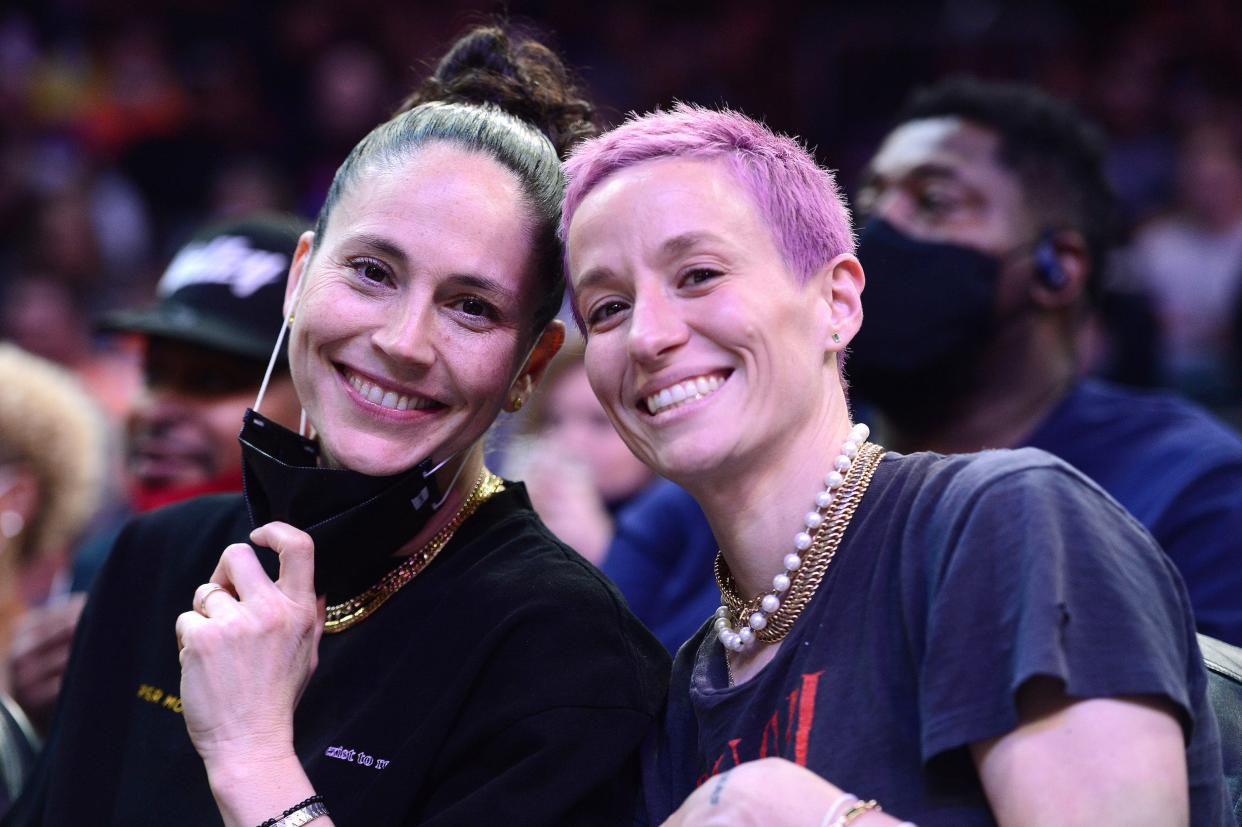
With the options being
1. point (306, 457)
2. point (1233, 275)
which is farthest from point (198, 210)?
point (306, 457)

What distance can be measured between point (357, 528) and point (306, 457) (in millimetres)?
193

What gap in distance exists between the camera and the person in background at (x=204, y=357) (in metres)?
3.18

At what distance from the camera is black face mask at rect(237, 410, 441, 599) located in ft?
6.62

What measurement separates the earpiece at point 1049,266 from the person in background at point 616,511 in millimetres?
979

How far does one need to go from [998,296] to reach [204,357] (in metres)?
1.80

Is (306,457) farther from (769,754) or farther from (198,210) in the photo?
(198,210)

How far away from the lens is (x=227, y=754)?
1.83 m

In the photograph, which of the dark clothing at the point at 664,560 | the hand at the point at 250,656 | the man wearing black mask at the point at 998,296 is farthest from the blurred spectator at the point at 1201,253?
the hand at the point at 250,656

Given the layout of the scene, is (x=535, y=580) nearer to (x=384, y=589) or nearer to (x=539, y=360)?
(x=384, y=589)

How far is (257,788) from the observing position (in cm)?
179

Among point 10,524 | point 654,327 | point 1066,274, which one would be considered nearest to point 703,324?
point 654,327

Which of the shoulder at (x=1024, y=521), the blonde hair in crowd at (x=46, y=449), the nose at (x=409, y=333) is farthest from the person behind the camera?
the blonde hair in crowd at (x=46, y=449)

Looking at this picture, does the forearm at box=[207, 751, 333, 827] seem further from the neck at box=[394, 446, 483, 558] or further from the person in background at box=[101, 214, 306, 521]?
the person in background at box=[101, 214, 306, 521]

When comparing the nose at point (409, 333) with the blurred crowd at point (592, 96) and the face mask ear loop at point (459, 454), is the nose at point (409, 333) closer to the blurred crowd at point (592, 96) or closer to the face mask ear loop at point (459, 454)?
the face mask ear loop at point (459, 454)
